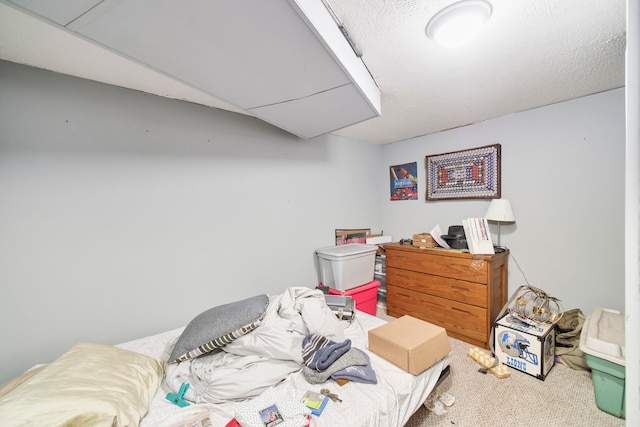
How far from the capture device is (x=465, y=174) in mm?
2465

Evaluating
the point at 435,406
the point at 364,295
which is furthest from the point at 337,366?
the point at 364,295

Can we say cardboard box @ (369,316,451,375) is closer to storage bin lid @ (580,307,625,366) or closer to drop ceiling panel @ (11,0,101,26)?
storage bin lid @ (580,307,625,366)

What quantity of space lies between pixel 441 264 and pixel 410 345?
1.22 meters

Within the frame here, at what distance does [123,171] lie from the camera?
56.5 inches

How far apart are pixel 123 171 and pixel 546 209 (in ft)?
10.9

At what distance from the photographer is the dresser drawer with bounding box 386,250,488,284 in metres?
1.96

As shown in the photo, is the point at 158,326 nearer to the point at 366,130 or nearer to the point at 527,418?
the point at 527,418

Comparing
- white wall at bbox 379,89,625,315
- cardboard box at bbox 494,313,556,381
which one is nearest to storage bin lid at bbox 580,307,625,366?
cardboard box at bbox 494,313,556,381

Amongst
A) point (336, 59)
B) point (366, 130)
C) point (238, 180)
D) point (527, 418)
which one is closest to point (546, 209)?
point (527, 418)

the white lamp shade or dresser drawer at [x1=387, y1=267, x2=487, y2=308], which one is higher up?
the white lamp shade

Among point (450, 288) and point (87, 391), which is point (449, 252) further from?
point (87, 391)

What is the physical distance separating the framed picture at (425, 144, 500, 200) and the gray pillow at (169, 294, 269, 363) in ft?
7.62

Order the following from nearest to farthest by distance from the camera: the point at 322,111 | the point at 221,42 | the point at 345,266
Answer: the point at 221,42 → the point at 322,111 → the point at 345,266

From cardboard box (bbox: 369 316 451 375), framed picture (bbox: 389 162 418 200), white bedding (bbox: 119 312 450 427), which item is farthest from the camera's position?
framed picture (bbox: 389 162 418 200)
